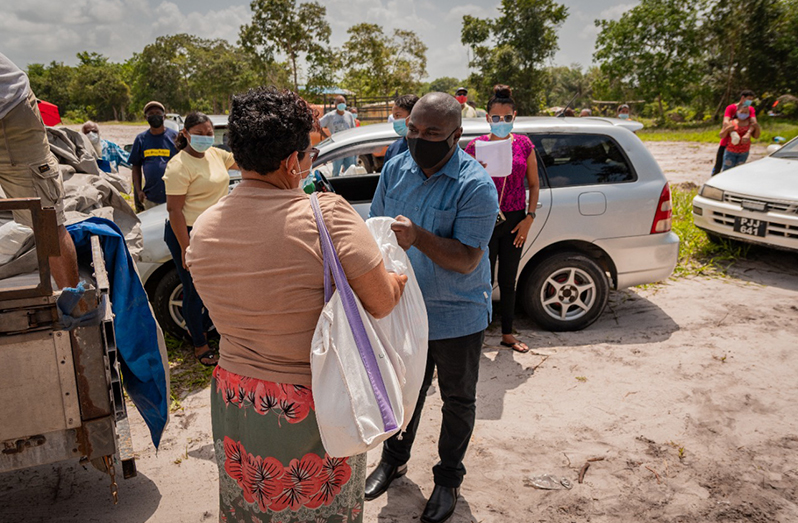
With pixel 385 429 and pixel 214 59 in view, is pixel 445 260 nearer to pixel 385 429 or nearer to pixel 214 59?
pixel 385 429

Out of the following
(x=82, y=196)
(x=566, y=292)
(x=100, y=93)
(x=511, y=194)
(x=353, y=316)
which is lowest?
(x=566, y=292)

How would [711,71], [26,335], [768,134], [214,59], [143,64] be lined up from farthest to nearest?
[143,64]
[214,59]
[711,71]
[768,134]
[26,335]

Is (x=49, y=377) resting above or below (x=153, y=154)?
below

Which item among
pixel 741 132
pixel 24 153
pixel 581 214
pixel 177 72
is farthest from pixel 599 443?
pixel 177 72

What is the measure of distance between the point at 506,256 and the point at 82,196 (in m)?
3.09

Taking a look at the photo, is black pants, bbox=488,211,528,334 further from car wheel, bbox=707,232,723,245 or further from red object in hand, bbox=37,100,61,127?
car wheel, bbox=707,232,723,245

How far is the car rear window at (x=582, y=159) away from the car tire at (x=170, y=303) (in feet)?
10.9

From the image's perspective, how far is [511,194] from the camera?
448cm

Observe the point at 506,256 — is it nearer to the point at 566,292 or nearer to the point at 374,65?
the point at 566,292

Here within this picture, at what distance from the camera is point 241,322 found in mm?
1761

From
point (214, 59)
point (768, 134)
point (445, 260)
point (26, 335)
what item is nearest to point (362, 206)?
point (445, 260)

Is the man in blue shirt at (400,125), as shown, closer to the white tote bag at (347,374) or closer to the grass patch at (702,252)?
the white tote bag at (347,374)

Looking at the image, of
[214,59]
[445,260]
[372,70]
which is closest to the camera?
[445,260]

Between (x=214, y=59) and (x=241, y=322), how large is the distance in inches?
2028
